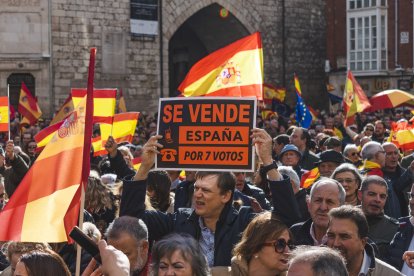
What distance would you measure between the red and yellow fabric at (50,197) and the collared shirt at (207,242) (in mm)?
850

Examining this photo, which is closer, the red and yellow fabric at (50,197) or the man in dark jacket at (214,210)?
the red and yellow fabric at (50,197)

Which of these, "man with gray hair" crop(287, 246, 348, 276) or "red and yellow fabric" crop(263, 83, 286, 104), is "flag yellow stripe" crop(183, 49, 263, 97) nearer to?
"man with gray hair" crop(287, 246, 348, 276)

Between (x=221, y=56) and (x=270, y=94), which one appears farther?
(x=270, y=94)

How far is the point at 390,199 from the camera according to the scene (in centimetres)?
823

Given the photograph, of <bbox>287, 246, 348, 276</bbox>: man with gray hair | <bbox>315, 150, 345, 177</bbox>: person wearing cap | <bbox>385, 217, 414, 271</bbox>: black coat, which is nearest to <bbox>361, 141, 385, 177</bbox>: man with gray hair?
<bbox>315, 150, 345, 177</bbox>: person wearing cap

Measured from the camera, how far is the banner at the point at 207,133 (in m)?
5.97

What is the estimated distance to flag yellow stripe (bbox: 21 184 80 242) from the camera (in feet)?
16.6

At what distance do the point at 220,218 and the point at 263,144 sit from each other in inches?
21.6

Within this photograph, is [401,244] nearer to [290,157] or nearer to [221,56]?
[290,157]

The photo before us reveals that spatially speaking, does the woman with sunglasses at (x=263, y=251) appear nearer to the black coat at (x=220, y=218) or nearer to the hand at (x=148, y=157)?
the black coat at (x=220, y=218)

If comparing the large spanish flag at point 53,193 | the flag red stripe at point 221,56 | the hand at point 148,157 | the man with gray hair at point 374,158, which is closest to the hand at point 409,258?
the hand at point 148,157

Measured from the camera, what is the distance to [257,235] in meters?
4.92

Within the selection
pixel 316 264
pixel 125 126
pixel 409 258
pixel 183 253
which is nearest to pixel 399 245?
pixel 409 258

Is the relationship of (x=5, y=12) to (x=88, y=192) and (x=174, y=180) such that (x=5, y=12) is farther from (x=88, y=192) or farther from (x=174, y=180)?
(x=88, y=192)
